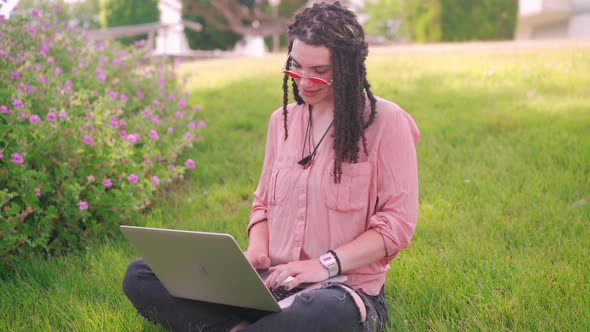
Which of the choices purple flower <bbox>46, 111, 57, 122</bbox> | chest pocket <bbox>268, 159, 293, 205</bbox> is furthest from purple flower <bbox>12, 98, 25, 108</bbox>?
chest pocket <bbox>268, 159, 293, 205</bbox>

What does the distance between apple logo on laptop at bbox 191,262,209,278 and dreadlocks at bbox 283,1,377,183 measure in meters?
0.62

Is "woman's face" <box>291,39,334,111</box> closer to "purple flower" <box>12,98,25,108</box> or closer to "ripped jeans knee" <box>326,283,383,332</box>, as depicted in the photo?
"ripped jeans knee" <box>326,283,383,332</box>

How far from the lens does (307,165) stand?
2547 millimetres

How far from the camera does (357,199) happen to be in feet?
7.95

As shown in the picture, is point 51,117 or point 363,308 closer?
point 363,308

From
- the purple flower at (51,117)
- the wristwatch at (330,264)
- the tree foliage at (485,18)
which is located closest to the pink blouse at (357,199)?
the wristwatch at (330,264)

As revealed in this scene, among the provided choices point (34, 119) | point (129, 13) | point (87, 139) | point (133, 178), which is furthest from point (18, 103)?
point (129, 13)

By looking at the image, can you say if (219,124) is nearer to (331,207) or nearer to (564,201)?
(564,201)

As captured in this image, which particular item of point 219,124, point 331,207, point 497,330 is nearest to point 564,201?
point 497,330

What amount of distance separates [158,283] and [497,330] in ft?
4.44

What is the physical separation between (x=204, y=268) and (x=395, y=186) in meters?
0.77

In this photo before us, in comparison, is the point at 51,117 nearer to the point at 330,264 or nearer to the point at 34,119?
the point at 34,119

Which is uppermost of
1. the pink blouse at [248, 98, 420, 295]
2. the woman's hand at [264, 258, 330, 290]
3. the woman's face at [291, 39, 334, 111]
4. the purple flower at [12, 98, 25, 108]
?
the woman's face at [291, 39, 334, 111]

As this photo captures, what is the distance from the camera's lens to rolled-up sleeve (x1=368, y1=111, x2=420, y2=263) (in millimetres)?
2336
